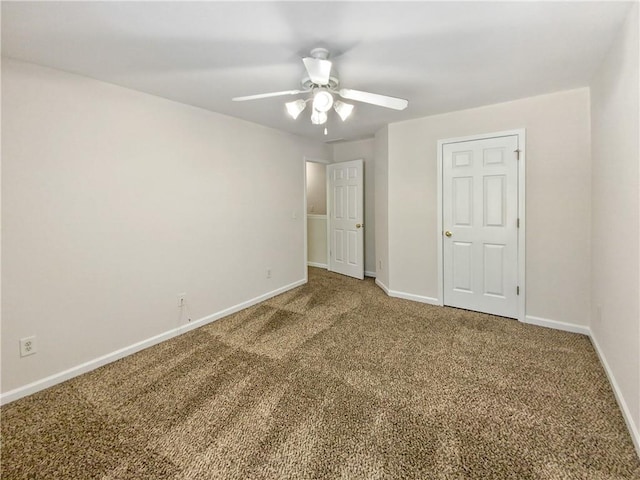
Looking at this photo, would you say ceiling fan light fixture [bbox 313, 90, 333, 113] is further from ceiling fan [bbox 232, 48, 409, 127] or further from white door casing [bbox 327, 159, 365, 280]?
white door casing [bbox 327, 159, 365, 280]

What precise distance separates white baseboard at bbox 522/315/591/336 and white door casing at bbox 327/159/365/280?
7.83 ft

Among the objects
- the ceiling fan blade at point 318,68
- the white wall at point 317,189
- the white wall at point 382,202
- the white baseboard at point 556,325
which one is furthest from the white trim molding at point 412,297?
the ceiling fan blade at point 318,68

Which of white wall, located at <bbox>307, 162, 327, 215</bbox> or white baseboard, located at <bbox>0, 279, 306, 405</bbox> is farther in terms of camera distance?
white wall, located at <bbox>307, 162, 327, 215</bbox>

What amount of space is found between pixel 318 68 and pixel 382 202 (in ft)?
8.60

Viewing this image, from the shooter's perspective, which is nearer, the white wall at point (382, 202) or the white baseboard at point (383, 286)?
the white wall at point (382, 202)

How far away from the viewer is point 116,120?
246 cm

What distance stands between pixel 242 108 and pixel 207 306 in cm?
214

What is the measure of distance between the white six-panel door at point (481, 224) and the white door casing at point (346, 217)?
1.60 m

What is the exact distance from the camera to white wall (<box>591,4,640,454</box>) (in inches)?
63.5

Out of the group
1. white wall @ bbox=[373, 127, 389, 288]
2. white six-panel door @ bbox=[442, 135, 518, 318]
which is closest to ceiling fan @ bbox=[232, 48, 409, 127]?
white six-panel door @ bbox=[442, 135, 518, 318]

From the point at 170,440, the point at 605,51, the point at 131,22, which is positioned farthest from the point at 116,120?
the point at 605,51

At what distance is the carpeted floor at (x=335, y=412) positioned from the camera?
4.83ft

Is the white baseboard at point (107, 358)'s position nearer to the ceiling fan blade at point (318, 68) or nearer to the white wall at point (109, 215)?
the white wall at point (109, 215)

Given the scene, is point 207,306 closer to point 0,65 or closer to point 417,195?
point 0,65
